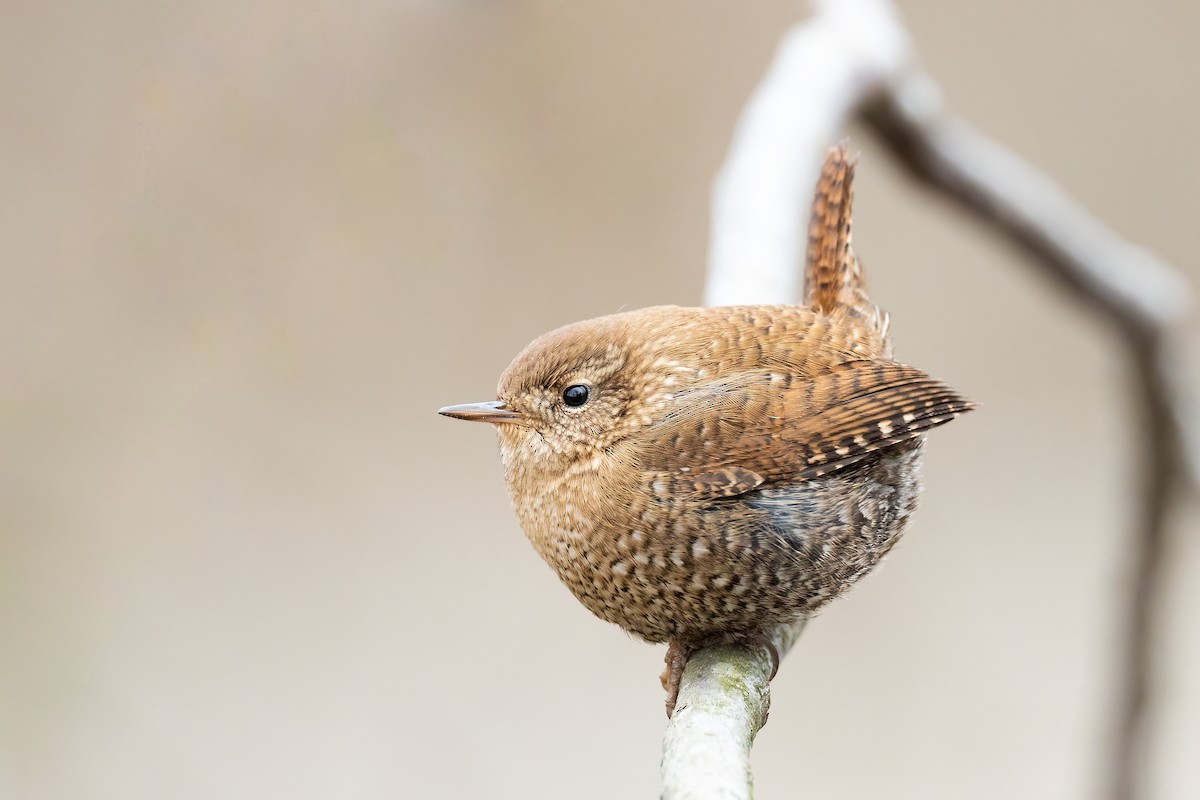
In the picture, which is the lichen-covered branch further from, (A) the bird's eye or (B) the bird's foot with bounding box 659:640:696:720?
(A) the bird's eye

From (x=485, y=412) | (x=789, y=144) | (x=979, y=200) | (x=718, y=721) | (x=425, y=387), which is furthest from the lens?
(x=425, y=387)

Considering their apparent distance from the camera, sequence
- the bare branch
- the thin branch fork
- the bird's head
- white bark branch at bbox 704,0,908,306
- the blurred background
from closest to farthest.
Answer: the bird's head → white bark branch at bbox 704,0,908,306 → the thin branch fork → the bare branch → the blurred background

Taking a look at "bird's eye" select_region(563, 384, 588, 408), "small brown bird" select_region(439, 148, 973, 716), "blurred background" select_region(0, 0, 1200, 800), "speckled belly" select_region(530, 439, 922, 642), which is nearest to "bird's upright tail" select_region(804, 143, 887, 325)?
"small brown bird" select_region(439, 148, 973, 716)

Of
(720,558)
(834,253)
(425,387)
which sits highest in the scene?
(425,387)

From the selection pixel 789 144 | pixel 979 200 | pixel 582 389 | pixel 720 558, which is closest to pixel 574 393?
pixel 582 389

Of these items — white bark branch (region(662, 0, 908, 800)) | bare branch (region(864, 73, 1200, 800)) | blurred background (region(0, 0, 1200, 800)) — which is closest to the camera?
white bark branch (region(662, 0, 908, 800))

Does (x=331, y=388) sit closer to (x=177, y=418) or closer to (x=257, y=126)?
(x=177, y=418)

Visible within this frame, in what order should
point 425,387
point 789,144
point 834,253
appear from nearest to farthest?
1. point 834,253
2. point 789,144
3. point 425,387

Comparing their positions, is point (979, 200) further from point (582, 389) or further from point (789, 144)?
point (582, 389)
